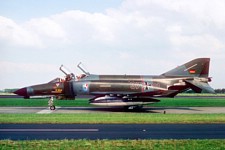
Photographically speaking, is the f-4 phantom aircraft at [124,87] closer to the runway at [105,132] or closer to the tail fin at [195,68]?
the tail fin at [195,68]

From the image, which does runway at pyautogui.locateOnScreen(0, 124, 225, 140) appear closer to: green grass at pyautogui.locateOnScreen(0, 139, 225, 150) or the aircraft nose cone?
green grass at pyautogui.locateOnScreen(0, 139, 225, 150)

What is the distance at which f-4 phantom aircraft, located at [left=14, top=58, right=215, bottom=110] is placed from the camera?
29.5 metres

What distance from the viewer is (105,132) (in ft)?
50.0

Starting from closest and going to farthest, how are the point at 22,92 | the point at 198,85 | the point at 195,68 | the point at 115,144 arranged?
the point at 115,144 < the point at 22,92 < the point at 198,85 < the point at 195,68

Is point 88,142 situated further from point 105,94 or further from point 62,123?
point 105,94

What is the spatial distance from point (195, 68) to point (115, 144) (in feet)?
70.1

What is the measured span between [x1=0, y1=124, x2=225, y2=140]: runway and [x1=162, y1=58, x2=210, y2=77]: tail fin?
1515 cm

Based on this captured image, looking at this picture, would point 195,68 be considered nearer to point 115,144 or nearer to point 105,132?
point 105,132

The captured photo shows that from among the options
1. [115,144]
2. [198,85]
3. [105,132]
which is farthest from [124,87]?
[115,144]

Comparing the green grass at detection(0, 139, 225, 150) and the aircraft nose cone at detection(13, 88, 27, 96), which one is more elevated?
Answer: the aircraft nose cone at detection(13, 88, 27, 96)

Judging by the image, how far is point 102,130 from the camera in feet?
52.1

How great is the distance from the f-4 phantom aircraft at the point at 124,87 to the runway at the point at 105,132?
39.7ft

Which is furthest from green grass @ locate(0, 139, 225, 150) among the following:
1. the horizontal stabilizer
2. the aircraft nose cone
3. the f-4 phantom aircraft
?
the aircraft nose cone

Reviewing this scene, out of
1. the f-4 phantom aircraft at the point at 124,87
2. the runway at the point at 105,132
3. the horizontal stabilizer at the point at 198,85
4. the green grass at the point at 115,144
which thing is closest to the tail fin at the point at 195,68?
the f-4 phantom aircraft at the point at 124,87
